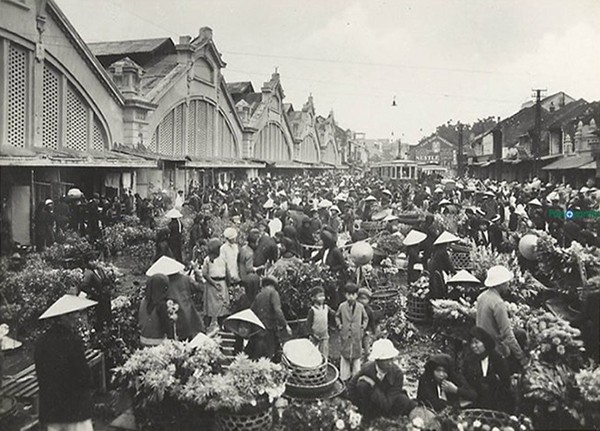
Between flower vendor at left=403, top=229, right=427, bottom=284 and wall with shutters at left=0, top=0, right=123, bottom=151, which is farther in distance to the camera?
wall with shutters at left=0, top=0, right=123, bottom=151

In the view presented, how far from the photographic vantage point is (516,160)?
131ft

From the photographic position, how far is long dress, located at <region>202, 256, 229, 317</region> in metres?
8.94

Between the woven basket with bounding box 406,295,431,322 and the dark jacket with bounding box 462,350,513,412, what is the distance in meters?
3.57

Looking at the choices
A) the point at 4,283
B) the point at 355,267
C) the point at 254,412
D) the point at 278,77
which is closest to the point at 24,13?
the point at 4,283

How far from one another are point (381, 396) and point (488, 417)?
1.08 meters

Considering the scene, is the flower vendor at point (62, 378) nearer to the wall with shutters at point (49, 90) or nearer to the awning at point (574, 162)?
the wall with shutters at point (49, 90)

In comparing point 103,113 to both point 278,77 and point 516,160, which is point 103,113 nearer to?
point 278,77

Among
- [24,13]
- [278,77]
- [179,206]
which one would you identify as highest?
[278,77]

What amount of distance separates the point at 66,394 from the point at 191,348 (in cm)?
133

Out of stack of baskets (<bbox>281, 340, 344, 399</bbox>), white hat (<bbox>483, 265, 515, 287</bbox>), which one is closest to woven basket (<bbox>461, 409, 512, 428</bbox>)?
white hat (<bbox>483, 265, 515, 287</bbox>)

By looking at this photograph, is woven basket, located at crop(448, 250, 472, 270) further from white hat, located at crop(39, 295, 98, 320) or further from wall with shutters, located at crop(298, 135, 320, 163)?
wall with shutters, located at crop(298, 135, 320, 163)

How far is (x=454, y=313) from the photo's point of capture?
24.6ft

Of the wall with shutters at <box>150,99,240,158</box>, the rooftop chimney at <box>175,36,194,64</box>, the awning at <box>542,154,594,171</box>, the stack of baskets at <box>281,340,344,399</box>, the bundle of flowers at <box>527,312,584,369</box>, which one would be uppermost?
the rooftop chimney at <box>175,36,194,64</box>

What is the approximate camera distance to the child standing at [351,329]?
7.33m
